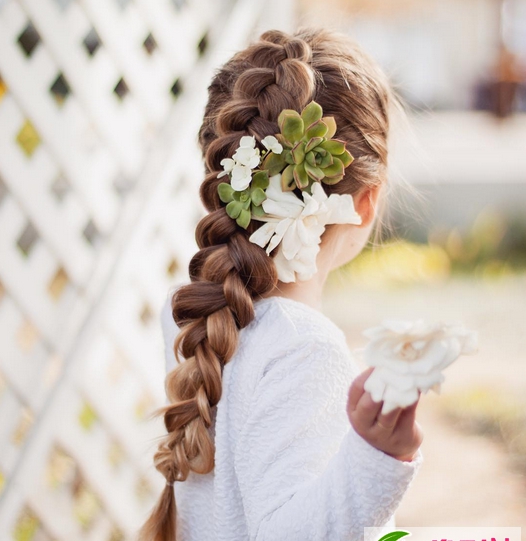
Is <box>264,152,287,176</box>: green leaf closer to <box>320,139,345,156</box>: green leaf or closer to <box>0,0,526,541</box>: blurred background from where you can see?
<box>320,139,345,156</box>: green leaf

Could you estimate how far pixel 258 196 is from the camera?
3.57 ft

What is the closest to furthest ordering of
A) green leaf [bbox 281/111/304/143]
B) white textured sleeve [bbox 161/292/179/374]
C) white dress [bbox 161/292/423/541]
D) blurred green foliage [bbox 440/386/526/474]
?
white dress [bbox 161/292/423/541], green leaf [bbox 281/111/304/143], white textured sleeve [bbox 161/292/179/374], blurred green foliage [bbox 440/386/526/474]

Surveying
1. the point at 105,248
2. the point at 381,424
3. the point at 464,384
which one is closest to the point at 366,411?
the point at 381,424

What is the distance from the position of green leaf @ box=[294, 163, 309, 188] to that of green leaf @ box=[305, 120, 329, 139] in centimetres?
5

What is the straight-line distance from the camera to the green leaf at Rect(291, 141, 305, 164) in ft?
3.48

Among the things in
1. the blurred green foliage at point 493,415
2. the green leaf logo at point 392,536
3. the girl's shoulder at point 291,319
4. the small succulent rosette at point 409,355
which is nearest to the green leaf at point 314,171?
the girl's shoulder at point 291,319

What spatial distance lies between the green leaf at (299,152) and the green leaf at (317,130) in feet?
Answer: 0.06

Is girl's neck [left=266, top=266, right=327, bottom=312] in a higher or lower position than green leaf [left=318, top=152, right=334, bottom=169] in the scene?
lower

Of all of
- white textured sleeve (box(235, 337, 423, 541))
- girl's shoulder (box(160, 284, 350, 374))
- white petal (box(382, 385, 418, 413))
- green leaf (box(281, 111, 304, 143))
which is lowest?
white textured sleeve (box(235, 337, 423, 541))

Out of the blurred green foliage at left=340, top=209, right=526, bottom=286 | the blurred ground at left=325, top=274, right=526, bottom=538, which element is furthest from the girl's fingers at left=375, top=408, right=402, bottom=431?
the blurred green foliage at left=340, top=209, right=526, bottom=286

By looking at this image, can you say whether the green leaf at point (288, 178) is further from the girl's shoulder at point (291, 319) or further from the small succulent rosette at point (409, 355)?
the small succulent rosette at point (409, 355)

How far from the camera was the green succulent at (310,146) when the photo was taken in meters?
1.06

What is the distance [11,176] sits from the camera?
180 centimetres

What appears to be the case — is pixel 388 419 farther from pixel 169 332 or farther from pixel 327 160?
pixel 169 332
